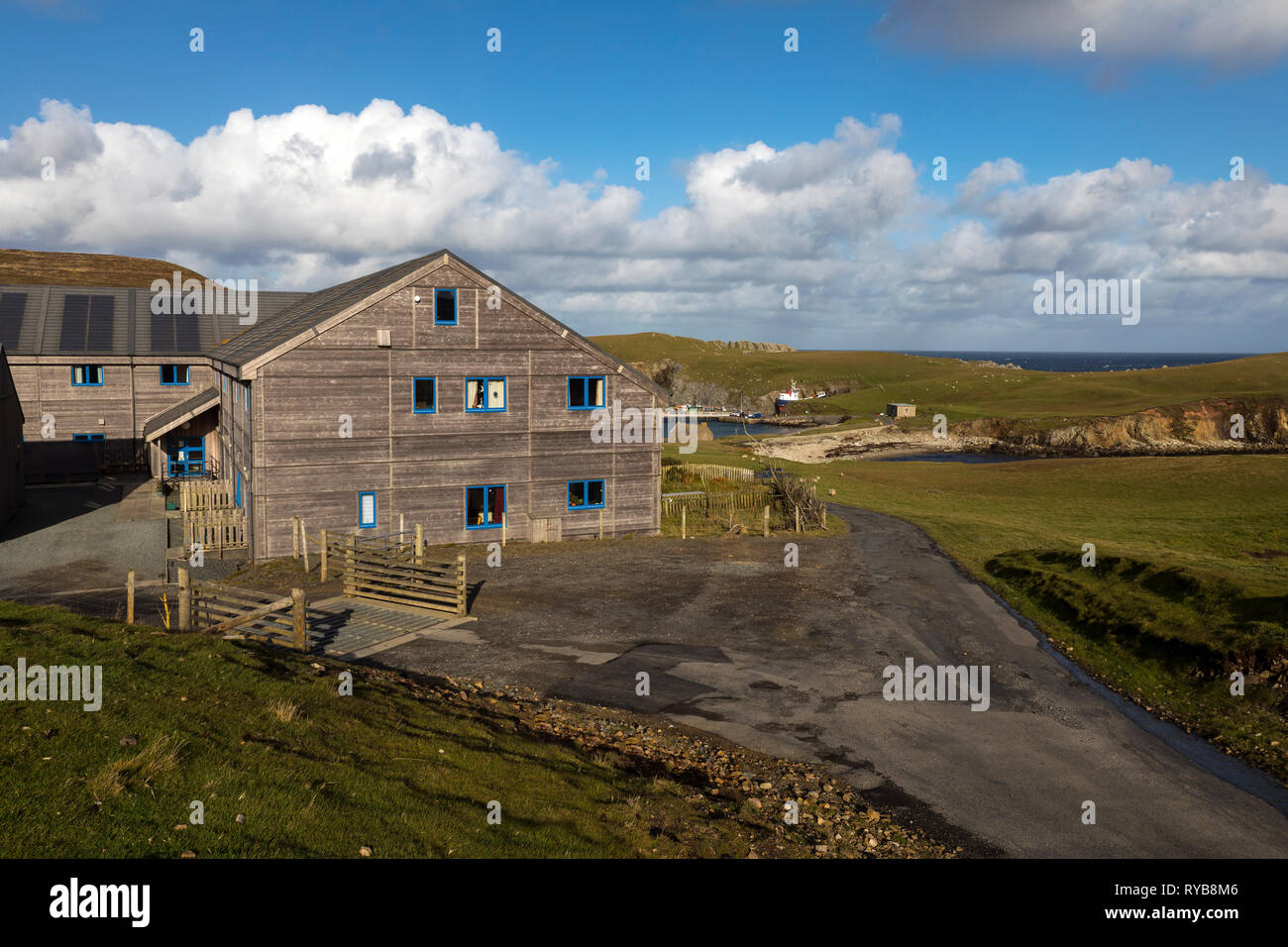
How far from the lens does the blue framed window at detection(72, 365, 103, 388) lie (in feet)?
155

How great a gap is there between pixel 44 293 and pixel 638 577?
4516cm

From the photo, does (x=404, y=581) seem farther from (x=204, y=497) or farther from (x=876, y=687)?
(x=204, y=497)

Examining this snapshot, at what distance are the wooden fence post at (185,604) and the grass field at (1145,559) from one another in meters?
22.6

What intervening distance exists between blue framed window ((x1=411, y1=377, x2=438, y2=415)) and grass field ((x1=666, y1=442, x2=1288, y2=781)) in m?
23.0

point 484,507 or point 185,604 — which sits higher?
point 484,507

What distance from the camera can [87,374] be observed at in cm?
4741

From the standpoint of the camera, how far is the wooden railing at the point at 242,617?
61.3 ft

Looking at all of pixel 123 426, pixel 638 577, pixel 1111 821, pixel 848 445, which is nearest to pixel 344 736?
pixel 1111 821

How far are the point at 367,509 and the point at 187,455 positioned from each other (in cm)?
2188

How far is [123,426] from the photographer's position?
159 ft

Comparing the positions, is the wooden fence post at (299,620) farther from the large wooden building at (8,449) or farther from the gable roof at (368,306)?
the large wooden building at (8,449)

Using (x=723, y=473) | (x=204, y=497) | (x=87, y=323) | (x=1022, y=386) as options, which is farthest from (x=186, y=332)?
(x=1022, y=386)

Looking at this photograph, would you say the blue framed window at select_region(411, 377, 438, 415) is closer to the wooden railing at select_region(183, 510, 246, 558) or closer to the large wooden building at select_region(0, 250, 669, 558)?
the large wooden building at select_region(0, 250, 669, 558)
